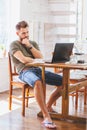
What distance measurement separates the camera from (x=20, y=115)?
13.4 feet

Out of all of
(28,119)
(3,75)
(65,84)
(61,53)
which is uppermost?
(61,53)

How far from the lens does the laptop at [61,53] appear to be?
378cm

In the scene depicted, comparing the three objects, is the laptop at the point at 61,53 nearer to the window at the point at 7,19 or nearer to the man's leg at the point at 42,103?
the man's leg at the point at 42,103

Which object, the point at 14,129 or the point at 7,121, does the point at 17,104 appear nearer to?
the point at 7,121

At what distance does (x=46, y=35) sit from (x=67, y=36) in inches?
18.6

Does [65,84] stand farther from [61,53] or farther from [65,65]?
[61,53]

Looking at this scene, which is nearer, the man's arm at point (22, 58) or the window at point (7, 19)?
the man's arm at point (22, 58)

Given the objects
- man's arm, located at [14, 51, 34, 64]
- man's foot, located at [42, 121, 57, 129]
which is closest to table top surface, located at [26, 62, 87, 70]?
man's arm, located at [14, 51, 34, 64]

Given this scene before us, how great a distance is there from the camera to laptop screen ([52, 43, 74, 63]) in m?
3.78

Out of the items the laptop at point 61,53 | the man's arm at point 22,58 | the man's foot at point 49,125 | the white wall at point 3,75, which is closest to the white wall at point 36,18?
the white wall at point 3,75

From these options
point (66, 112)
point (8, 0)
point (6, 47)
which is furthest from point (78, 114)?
point (8, 0)

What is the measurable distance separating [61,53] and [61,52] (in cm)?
1

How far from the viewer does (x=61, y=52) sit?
383cm

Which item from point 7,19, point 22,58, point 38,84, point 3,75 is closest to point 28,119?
point 38,84
